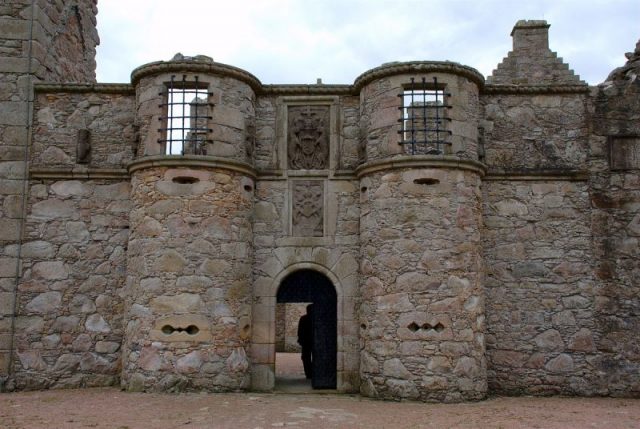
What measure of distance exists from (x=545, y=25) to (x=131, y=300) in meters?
14.6

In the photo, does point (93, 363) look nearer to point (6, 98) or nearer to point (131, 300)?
point (131, 300)

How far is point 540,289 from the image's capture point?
33.8 feet

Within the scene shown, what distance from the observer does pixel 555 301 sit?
33.6 feet

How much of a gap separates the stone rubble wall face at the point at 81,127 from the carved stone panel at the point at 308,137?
258 centimetres

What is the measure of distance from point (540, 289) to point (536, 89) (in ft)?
10.5

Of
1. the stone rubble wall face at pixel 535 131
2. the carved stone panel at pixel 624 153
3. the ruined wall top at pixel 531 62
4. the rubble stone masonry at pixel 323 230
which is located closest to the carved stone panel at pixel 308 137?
the rubble stone masonry at pixel 323 230

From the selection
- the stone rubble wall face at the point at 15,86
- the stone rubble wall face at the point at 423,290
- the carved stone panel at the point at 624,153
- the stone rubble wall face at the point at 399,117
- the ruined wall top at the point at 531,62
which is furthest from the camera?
the ruined wall top at the point at 531,62

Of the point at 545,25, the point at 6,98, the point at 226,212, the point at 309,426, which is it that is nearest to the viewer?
the point at 309,426

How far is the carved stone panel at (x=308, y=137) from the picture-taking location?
10773 mm

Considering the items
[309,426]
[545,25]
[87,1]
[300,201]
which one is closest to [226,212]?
[300,201]

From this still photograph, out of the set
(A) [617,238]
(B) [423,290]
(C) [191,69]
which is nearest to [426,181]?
(B) [423,290]

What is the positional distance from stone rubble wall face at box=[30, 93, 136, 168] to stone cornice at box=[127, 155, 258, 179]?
0.75m

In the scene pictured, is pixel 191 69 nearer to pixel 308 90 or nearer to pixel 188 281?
pixel 308 90

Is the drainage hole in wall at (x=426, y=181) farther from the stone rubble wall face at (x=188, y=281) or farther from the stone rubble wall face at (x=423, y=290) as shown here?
the stone rubble wall face at (x=188, y=281)
